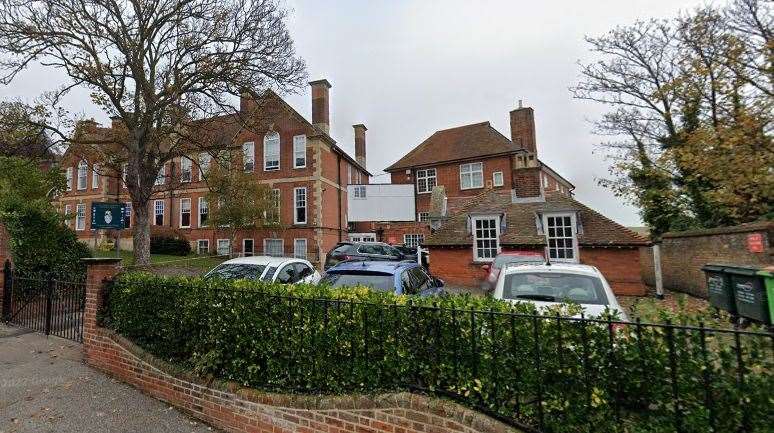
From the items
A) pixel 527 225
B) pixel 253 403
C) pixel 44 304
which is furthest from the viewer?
pixel 527 225

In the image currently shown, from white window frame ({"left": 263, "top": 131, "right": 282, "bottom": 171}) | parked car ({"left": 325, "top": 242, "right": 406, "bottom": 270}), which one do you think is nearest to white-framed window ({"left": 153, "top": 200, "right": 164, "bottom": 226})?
white window frame ({"left": 263, "top": 131, "right": 282, "bottom": 171})

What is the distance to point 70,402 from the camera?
4941mm

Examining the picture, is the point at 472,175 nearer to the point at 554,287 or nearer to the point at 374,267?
the point at 374,267

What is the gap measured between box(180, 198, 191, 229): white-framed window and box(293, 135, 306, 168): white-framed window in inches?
425

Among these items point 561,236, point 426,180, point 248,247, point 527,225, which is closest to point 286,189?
point 248,247

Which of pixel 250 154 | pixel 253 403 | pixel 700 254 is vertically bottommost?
pixel 253 403

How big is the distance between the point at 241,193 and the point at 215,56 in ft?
33.0

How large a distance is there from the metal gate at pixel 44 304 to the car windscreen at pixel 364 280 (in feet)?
15.5

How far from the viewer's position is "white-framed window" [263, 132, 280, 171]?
29.0 meters

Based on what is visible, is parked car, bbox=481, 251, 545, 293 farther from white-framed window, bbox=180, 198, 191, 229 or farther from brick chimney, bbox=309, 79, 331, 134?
white-framed window, bbox=180, 198, 191, 229

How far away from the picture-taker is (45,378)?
5.65 m

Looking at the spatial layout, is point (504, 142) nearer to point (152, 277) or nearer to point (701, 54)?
point (701, 54)

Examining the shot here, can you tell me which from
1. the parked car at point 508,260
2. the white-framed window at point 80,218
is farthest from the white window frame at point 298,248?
the white-framed window at point 80,218

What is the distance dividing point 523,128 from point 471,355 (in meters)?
30.5
